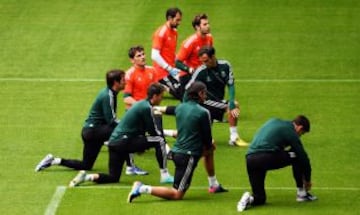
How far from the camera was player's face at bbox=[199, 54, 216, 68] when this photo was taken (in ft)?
85.4

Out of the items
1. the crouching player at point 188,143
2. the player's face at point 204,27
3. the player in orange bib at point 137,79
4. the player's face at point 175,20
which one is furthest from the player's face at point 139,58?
the player's face at point 175,20

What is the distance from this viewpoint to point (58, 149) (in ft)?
86.5

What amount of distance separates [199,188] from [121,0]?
1546 centimetres

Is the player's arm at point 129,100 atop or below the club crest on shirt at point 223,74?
below

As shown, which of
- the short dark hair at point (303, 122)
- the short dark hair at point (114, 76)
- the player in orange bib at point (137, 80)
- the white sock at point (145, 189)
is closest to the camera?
the short dark hair at point (303, 122)

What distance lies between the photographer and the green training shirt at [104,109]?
79.4ft

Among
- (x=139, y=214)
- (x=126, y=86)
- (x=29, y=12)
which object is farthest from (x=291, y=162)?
(x=29, y=12)

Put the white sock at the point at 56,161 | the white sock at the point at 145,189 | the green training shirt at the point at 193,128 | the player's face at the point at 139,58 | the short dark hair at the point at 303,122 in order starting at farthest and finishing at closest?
1. the player's face at the point at 139,58
2. the white sock at the point at 56,161
3. the green training shirt at the point at 193,128
4. the white sock at the point at 145,189
5. the short dark hair at the point at 303,122

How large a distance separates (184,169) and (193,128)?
2.40 feet

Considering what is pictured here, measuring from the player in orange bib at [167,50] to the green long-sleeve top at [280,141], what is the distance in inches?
271

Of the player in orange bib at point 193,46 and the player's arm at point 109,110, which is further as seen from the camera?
the player in orange bib at point 193,46

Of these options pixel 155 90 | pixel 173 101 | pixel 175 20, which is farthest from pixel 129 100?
pixel 173 101

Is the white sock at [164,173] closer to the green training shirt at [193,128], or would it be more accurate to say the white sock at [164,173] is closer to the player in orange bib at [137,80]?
the green training shirt at [193,128]

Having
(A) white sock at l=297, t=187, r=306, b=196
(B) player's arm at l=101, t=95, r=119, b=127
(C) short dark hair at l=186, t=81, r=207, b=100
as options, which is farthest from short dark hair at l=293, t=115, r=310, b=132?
(B) player's arm at l=101, t=95, r=119, b=127
